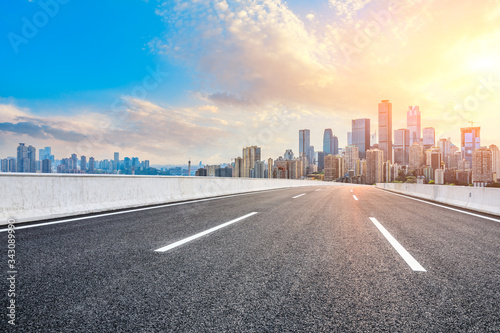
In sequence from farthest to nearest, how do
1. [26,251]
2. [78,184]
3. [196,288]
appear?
1. [78,184]
2. [26,251]
3. [196,288]

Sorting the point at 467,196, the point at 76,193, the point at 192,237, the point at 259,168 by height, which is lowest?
the point at 192,237

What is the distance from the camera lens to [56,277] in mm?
2990

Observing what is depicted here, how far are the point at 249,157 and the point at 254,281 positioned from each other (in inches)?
3687

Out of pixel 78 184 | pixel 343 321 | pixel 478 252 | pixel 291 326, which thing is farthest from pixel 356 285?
pixel 78 184

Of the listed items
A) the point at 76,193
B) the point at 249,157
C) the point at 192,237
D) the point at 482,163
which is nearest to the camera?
the point at 192,237

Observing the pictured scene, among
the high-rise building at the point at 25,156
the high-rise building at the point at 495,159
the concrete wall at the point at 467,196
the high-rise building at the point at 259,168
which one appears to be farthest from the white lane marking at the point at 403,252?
the high-rise building at the point at 495,159

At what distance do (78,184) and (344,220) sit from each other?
23.1 feet

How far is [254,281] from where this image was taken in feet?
9.48

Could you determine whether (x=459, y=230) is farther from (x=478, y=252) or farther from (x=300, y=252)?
(x=300, y=252)

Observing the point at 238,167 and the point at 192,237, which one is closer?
the point at 192,237

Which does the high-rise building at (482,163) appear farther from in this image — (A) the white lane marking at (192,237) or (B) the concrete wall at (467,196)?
(A) the white lane marking at (192,237)

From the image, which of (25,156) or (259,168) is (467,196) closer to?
(25,156)

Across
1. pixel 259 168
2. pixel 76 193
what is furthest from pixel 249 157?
pixel 76 193

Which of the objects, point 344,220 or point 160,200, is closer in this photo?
point 344,220
